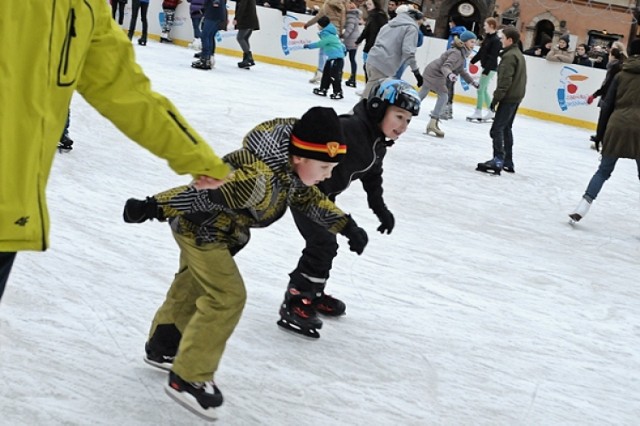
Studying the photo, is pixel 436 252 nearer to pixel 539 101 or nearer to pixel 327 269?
pixel 327 269

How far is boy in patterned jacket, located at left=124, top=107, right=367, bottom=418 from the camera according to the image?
2.57 meters

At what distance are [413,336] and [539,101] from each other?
11727 mm

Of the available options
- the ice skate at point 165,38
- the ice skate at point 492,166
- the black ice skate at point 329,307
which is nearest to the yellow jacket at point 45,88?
the black ice skate at point 329,307

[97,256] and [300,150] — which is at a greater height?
[300,150]

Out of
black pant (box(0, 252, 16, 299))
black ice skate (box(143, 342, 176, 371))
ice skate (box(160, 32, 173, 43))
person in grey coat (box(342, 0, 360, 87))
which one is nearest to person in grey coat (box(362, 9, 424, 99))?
person in grey coat (box(342, 0, 360, 87))

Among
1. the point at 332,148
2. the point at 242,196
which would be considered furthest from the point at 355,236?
the point at 242,196

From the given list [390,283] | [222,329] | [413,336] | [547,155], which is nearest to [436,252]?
[390,283]

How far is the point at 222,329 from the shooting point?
2602mm

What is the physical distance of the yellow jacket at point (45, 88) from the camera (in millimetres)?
1563

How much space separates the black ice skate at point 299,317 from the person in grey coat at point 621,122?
3766 mm

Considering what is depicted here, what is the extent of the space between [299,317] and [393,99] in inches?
38.4

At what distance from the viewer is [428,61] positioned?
15781mm

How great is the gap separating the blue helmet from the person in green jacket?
185 inches

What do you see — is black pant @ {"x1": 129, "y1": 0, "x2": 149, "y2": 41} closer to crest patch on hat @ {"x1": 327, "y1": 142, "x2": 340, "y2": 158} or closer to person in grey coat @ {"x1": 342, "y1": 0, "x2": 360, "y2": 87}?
person in grey coat @ {"x1": 342, "y1": 0, "x2": 360, "y2": 87}
